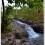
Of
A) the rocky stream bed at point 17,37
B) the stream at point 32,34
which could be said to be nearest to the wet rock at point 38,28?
the stream at point 32,34

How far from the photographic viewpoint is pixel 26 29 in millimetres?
1842

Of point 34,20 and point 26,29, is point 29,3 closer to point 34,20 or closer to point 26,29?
point 34,20

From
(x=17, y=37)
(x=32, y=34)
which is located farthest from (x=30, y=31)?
(x=17, y=37)

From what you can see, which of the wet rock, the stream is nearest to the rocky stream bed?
the stream

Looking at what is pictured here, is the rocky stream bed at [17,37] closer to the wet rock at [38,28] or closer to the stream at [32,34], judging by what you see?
the stream at [32,34]

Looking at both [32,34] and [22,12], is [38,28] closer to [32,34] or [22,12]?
[32,34]

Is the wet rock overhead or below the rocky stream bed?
overhead

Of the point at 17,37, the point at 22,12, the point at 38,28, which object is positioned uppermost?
the point at 22,12

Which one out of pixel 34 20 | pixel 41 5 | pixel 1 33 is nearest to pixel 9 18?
pixel 1 33

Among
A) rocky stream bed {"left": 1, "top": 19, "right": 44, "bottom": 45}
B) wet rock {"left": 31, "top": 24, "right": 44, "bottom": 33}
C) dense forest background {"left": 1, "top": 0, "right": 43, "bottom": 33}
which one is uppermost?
dense forest background {"left": 1, "top": 0, "right": 43, "bottom": 33}

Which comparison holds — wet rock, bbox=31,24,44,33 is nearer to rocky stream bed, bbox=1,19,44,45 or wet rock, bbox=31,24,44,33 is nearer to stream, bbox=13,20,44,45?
stream, bbox=13,20,44,45

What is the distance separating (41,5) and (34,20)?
237mm

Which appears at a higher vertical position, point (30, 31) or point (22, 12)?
point (22, 12)

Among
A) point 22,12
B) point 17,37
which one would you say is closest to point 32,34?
point 17,37
